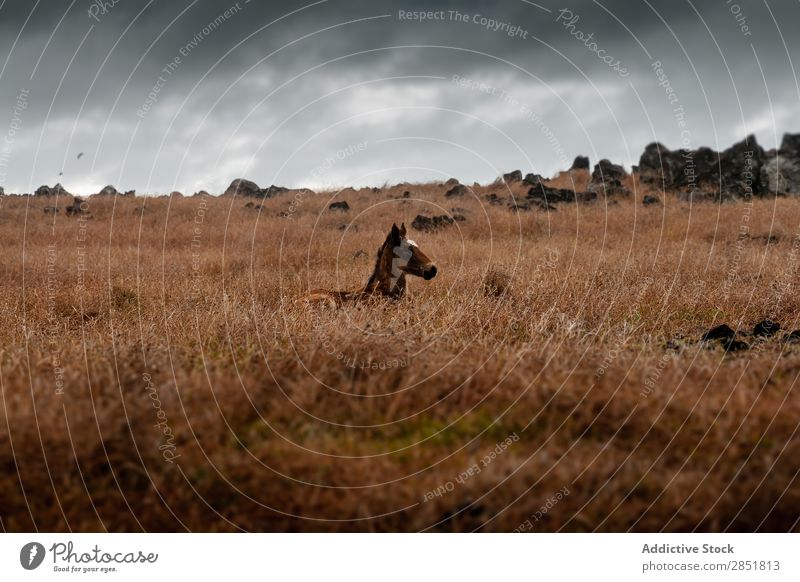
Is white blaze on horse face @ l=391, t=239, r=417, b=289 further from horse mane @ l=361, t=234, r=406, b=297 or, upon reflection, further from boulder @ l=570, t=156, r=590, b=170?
boulder @ l=570, t=156, r=590, b=170

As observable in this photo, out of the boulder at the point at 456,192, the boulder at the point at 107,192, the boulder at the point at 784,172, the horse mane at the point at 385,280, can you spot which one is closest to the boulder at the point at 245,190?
the boulder at the point at 107,192

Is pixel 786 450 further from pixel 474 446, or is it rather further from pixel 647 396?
pixel 474 446

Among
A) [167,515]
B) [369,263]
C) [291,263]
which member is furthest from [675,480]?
[291,263]

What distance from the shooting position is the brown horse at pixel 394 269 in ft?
32.9

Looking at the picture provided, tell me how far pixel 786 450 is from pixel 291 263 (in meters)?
16.0

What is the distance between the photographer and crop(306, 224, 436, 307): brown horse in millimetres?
10039

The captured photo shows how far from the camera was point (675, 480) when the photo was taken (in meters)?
3.72

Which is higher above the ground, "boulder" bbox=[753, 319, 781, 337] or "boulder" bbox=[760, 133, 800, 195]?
"boulder" bbox=[760, 133, 800, 195]

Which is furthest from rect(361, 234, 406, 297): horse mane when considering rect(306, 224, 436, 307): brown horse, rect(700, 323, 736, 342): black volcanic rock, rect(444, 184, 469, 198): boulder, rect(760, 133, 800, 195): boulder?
rect(760, 133, 800, 195): boulder

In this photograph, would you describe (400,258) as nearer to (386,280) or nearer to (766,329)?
(386,280)
